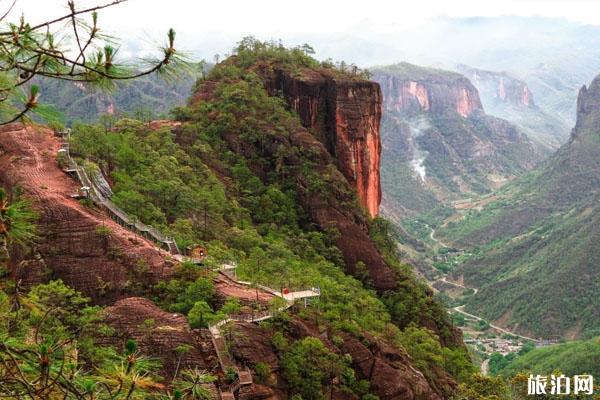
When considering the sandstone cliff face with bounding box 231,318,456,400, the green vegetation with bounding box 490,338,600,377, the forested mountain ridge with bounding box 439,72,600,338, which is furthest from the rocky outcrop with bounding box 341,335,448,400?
the forested mountain ridge with bounding box 439,72,600,338

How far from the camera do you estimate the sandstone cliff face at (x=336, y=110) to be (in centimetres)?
5959

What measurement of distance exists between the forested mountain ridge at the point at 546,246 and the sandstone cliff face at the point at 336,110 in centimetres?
5631

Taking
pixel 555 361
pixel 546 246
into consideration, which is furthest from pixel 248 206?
pixel 546 246

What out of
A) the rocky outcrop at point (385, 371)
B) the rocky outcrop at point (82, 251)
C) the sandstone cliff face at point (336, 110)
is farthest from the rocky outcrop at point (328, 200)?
the rocky outcrop at point (82, 251)

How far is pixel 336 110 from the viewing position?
196ft

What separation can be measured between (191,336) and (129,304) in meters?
2.90

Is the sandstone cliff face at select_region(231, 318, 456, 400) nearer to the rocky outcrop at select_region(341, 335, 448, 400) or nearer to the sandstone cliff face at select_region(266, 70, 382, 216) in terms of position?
the rocky outcrop at select_region(341, 335, 448, 400)

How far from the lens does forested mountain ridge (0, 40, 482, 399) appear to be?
26.9 m

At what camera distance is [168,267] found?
1172 inches

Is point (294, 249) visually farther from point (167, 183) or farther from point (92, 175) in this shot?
point (92, 175)

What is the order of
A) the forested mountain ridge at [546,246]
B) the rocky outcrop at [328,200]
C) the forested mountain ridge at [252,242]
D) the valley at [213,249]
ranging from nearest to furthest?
the valley at [213,249] < the forested mountain ridge at [252,242] < the rocky outcrop at [328,200] < the forested mountain ridge at [546,246]

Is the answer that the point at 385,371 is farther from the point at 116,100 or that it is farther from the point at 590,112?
the point at 590,112

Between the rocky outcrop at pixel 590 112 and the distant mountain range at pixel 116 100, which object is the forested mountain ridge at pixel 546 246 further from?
the distant mountain range at pixel 116 100

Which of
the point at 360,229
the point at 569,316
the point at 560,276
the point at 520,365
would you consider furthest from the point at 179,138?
the point at 560,276
